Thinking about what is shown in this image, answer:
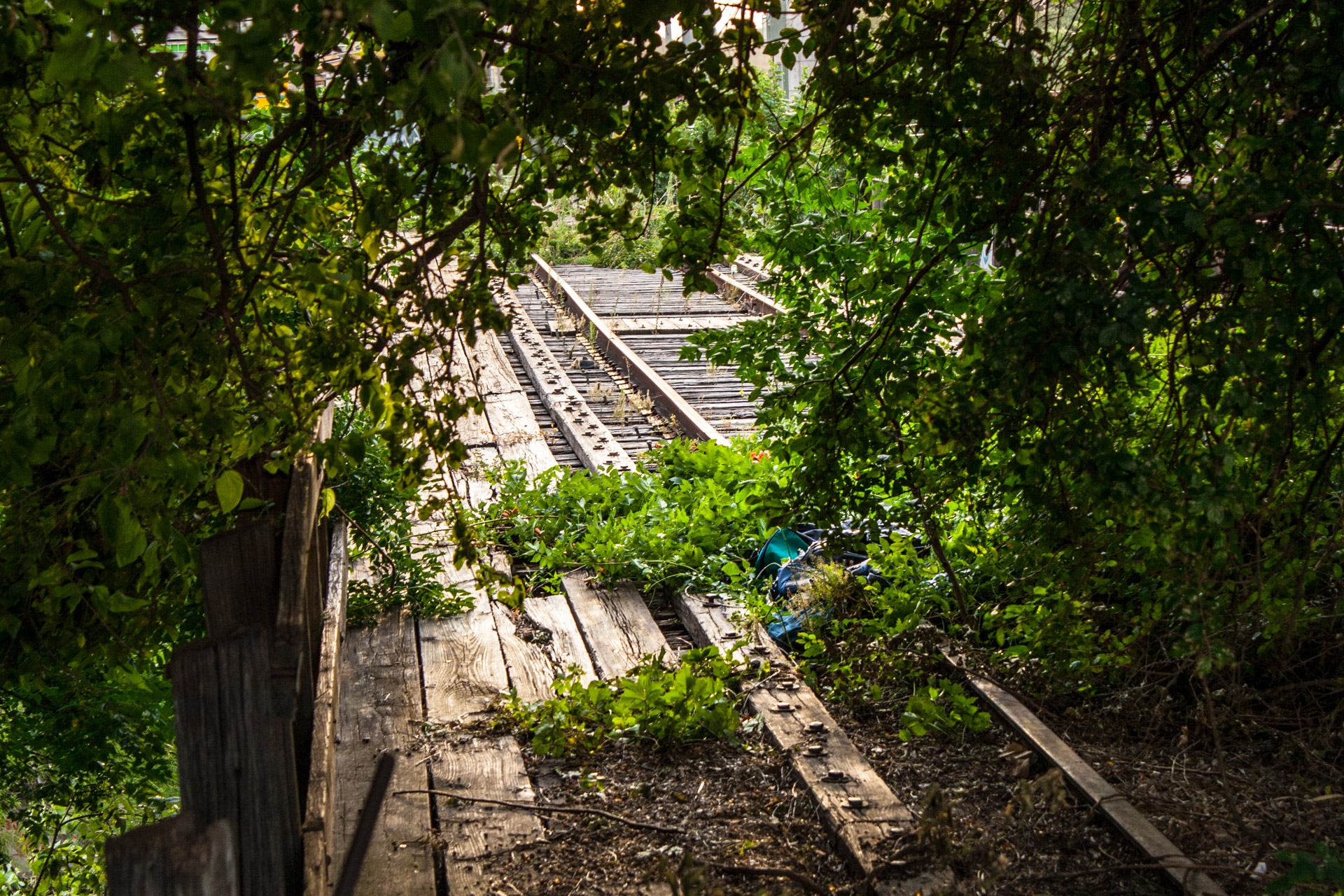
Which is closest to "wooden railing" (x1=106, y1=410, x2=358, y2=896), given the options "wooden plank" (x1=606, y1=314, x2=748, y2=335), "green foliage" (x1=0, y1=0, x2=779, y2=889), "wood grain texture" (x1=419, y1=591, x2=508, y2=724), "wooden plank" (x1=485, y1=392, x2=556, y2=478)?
"green foliage" (x1=0, y1=0, x2=779, y2=889)

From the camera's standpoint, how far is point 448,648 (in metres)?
4.93

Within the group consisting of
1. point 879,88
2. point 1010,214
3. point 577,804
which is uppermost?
point 879,88

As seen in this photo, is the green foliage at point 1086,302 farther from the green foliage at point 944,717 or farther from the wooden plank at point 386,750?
the wooden plank at point 386,750

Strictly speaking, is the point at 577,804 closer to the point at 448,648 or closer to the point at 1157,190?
the point at 448,648

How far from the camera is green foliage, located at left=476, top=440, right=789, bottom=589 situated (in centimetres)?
575

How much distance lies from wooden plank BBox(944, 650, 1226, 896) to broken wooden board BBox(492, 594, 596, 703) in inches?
68.9

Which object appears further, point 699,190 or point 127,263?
point 699,190

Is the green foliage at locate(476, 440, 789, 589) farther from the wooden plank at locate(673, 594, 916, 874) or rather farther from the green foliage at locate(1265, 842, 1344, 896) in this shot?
the green foliage at locate(1265, 842, 1344, 896)

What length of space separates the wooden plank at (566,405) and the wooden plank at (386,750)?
8.31ft

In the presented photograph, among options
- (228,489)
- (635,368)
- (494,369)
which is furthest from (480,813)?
(494,369)

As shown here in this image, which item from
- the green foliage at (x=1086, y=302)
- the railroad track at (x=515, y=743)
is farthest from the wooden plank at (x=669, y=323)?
the green foliage at (x=1086, y=302)

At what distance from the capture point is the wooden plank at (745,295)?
41.4 feet

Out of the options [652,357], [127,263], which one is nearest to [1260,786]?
[127,263]

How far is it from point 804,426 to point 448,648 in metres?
2.21
